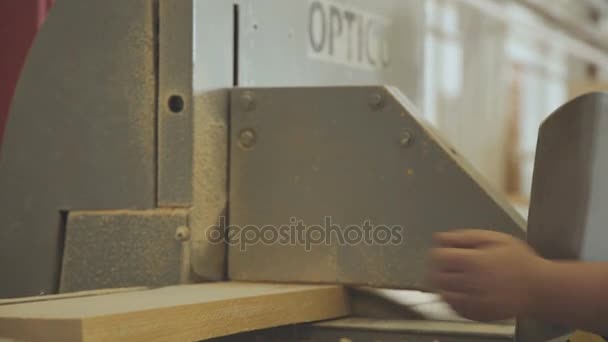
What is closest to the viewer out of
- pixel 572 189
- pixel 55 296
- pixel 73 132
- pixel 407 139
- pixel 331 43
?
Answer: pixel 572 189

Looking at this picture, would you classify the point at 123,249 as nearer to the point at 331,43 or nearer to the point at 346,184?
the point at 346,184

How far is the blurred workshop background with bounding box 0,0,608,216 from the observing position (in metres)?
5.25

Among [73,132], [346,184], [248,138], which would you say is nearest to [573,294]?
[346,184]

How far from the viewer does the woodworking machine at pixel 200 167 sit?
4.32 ft

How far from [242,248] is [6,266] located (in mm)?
354

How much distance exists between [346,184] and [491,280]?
0.50 meters

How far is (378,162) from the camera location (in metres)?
1.33

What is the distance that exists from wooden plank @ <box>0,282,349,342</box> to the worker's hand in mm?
294

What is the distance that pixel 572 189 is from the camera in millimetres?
981

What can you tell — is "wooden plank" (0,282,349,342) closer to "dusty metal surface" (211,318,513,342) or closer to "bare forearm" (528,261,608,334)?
"dusty metal surface" (211,318,513,342)

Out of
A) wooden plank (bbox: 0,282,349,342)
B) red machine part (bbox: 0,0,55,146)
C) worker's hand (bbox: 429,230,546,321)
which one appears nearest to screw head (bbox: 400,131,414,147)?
wooden plank (bbox: 0,282,349,342)

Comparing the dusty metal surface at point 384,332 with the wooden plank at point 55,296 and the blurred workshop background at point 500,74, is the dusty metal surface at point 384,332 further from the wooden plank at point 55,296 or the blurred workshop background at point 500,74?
the blurred workshop background at point 500,74

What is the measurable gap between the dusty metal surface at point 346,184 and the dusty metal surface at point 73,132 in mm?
134

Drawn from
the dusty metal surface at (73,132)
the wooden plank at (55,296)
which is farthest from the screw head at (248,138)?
the wooden plank at (55,296)
